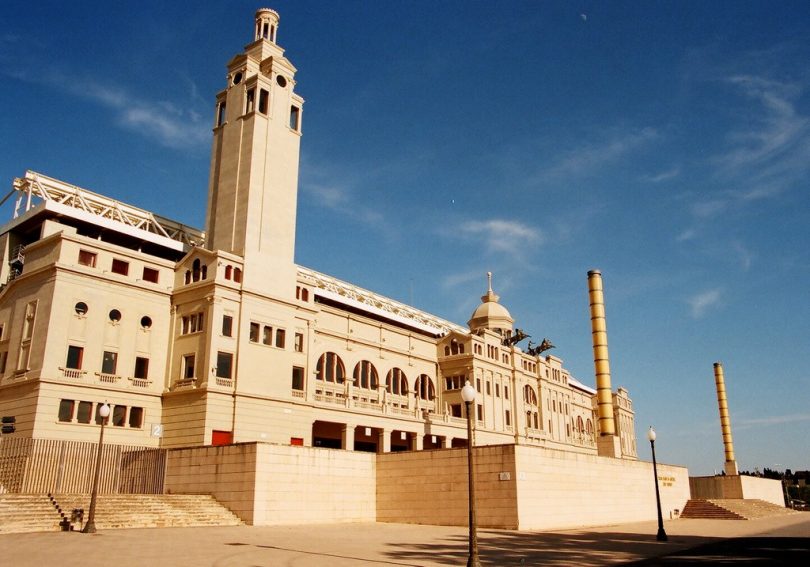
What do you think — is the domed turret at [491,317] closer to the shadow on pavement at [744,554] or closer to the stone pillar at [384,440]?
the stone pillar at [384,440]

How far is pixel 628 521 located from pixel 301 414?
24183 mm

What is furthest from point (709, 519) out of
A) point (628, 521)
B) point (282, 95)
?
point (282, 95)

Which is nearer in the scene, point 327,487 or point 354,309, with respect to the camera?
point 327,487

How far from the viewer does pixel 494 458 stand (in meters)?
36.7

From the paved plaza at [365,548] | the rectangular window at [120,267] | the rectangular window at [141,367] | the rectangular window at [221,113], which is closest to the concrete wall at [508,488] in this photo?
the paved plaza at [365,548]

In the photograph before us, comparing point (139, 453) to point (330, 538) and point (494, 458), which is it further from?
point (494, 458)

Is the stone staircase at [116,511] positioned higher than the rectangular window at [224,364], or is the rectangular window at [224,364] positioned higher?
the rectangular window at [224,364]

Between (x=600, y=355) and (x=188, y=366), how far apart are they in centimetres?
3538

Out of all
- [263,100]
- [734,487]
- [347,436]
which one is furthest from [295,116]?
[734,487]

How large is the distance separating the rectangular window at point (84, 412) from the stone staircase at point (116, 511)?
10.3m

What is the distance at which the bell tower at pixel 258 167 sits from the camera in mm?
51406

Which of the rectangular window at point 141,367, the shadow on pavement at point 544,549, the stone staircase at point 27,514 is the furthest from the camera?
the rectangular window at point 141,367

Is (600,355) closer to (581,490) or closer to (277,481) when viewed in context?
(581,490)

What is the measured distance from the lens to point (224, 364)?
46.8 metres
